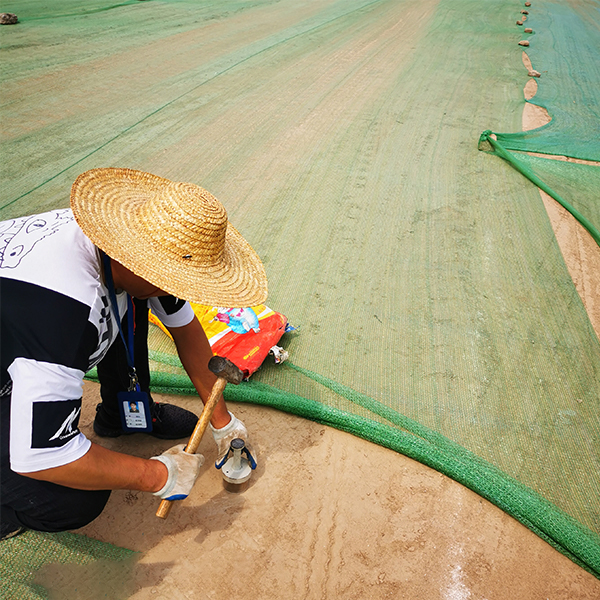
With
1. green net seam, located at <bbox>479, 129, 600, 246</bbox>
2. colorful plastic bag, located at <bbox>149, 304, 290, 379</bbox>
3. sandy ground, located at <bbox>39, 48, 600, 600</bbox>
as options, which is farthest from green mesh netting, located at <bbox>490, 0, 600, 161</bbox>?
sandy ground, located at <bbox>39, 48, 600, 600</bbox>

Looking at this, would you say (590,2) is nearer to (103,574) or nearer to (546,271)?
(546,271)

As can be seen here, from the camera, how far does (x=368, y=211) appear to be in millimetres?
3238

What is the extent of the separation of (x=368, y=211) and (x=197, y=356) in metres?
1.92

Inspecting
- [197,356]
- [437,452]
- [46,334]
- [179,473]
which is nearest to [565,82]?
[437,452]

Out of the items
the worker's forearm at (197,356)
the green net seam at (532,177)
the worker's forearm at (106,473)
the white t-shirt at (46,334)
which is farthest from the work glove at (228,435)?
the green net seam at (532,177)

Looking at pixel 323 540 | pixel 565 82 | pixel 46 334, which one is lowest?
pixel 323 540

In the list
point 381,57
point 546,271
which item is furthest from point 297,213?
point 381,57

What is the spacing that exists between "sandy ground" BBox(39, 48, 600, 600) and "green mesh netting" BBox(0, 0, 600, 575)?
0.10 metres

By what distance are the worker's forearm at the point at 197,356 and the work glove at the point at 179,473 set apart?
21cm

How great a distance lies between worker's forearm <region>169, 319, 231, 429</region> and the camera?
170 centimetres

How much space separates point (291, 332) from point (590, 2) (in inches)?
606

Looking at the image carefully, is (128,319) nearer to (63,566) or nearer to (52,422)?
(52,422)

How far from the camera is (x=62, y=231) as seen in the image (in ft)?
3.95

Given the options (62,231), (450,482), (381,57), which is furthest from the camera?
(381,57)
